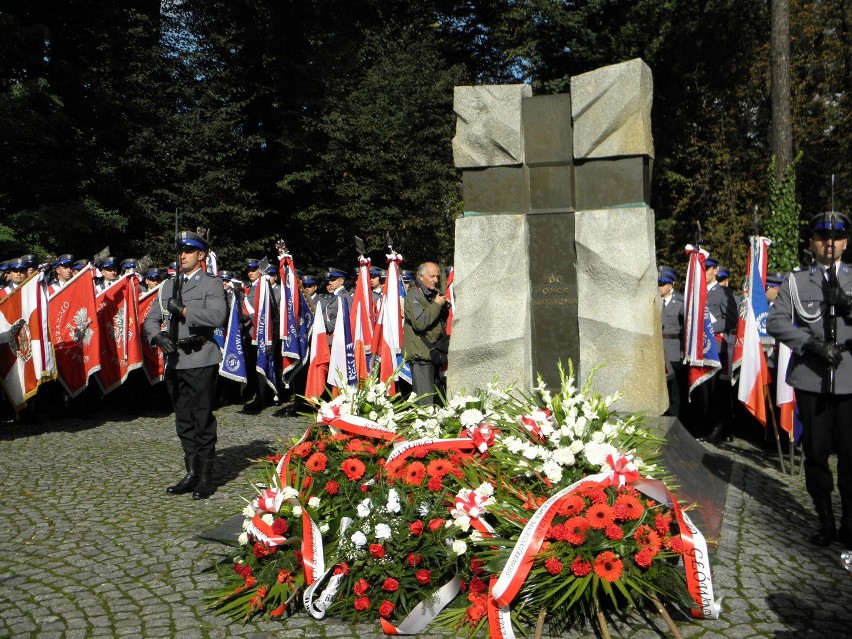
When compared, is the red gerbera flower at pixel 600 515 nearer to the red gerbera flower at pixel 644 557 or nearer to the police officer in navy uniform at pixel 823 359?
the red gerbera flower at pixel 644 557

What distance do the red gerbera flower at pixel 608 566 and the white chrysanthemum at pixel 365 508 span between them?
1274 mm

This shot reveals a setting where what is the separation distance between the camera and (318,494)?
16.0 feet

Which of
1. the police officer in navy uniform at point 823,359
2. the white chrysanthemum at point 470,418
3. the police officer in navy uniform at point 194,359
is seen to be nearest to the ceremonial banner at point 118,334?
the police officer in navy uniform at point 194,359

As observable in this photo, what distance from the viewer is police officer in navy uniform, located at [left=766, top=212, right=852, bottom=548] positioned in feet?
18.1

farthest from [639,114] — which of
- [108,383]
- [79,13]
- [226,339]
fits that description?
[79,13]

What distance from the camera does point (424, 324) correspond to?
27.2 feet

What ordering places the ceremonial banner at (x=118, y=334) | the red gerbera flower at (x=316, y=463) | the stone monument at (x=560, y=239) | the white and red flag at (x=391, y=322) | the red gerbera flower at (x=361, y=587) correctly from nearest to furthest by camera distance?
1. the red gerbera flower at (x=361, y=587)
2. the red gerbera flower at (x=316, y=463)
3. the stone monument at (x=560, y=239)
4. the white and red flag at (x=391, y=322)
5. the ceremonial banner at (x=118, y=334)

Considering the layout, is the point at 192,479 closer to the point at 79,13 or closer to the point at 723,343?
the point at 723,343

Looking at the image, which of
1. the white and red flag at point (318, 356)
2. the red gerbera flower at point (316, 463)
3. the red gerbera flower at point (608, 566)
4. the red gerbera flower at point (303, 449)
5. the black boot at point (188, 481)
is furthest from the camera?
the white and red flag at point (318, 356)

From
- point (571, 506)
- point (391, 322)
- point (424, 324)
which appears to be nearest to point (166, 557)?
point (571, 506)

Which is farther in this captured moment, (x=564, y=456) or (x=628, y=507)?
(x=564, y=456)

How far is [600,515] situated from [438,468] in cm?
102

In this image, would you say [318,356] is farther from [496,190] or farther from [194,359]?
[496,190]

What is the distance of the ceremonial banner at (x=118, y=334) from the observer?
11531 mm
